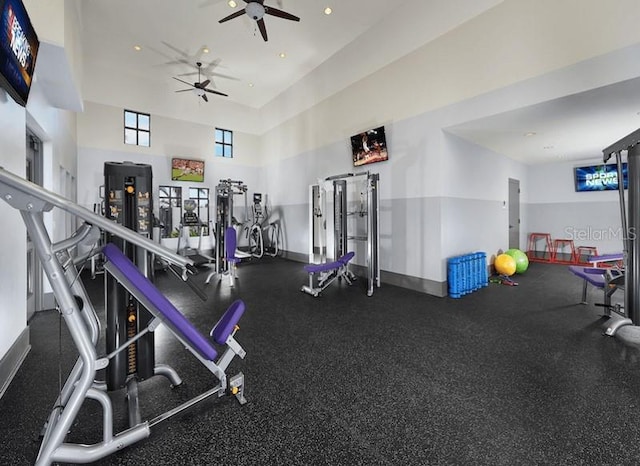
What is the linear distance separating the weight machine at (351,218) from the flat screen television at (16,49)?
391 centimetres

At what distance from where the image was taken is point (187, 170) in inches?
326

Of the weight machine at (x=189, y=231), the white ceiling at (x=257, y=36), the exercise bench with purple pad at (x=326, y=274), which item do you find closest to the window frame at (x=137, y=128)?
the white ceiling at (x=257, y=36)

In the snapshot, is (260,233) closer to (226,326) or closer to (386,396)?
(226,326)

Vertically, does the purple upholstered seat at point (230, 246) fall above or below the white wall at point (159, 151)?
below

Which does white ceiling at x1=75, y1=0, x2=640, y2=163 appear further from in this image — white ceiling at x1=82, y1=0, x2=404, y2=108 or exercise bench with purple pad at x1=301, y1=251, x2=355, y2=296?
exercise bench with purple pad at x1=301, y1=251, x2=355, y2=296

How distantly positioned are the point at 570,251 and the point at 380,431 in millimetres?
8266

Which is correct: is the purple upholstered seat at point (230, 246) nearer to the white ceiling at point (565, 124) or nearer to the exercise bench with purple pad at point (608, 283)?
the white ceiling at point (565, 124)

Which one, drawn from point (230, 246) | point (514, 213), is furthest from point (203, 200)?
point (514, 213)

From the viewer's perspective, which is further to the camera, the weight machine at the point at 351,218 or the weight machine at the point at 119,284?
the weight machine at the point at 351,218

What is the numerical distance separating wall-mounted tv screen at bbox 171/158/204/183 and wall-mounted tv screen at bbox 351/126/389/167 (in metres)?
5.00

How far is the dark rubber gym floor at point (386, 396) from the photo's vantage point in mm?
1509

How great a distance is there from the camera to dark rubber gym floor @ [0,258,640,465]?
1.51m

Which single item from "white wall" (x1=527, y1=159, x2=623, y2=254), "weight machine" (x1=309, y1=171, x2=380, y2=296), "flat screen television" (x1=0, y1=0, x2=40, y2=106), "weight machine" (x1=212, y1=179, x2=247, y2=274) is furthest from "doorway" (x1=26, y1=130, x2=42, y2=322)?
"white wall" (x1=527, y1=159, x2=623, y2=254)

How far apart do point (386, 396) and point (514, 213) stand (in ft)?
22.2
